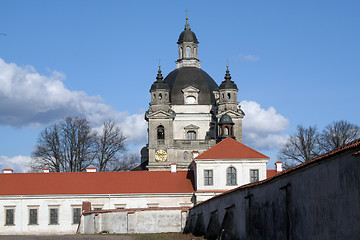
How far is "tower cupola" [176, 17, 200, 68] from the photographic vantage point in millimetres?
81062

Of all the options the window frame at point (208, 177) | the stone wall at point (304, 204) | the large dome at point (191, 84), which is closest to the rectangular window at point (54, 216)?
the window frame at point (208, 177)

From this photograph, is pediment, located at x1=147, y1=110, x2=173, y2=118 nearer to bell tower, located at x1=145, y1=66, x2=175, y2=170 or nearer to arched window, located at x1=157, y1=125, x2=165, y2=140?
bell tower, located at x1=145, y1=66, x2=175, y2=170

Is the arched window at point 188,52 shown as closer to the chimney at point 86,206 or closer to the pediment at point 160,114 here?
the pediment at point 160,114

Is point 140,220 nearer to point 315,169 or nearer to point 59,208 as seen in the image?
point 59,208

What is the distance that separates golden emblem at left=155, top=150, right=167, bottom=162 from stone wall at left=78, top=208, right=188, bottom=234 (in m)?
32.3

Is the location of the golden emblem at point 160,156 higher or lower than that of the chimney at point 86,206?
higher

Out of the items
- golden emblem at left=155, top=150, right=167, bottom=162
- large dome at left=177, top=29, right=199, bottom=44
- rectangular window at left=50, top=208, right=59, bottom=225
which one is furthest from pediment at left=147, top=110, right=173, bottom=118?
rectangular window at left=50, top=208, right=59, bottom=225

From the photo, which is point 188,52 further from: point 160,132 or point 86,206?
point 86,206

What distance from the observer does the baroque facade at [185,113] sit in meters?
71.3

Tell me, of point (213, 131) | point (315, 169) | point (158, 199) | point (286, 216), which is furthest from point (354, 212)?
point (213, 131)

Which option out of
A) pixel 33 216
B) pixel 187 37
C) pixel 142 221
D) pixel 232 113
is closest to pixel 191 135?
pixel 232 113

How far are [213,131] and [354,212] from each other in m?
62.3

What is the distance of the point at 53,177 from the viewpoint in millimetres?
49375

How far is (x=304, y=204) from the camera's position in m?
16.5
